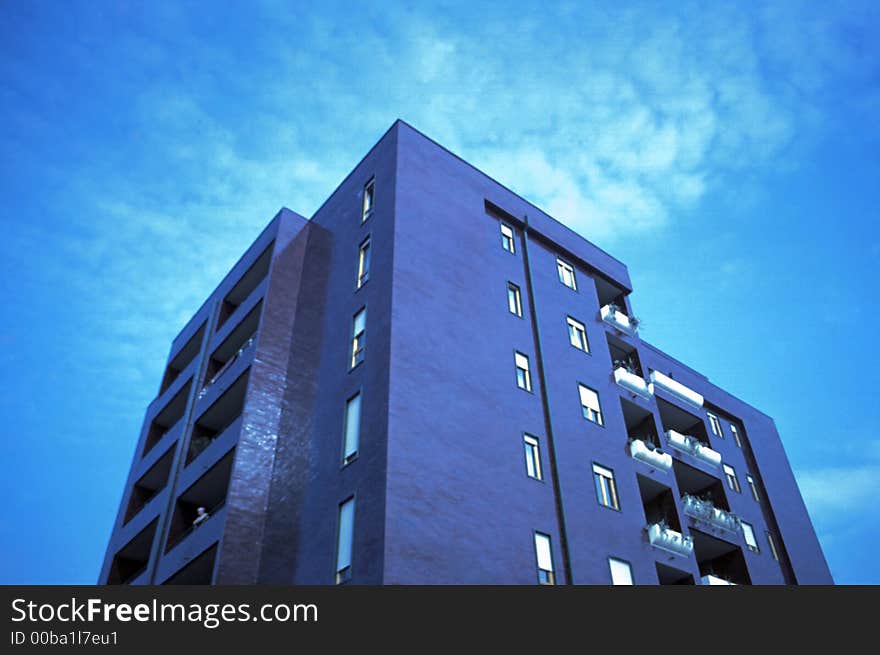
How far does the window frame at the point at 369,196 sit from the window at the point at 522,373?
25.1 ft

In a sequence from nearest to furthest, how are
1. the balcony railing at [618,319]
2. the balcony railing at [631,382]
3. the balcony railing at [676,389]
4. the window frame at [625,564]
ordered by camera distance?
the window frame at [625,564]
the balcony railing at [631,382]
the balcony railing at [618,319]
the balcony railing at [676,389]

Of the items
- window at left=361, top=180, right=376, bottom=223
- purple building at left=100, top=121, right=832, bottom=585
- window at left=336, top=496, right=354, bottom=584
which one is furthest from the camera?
window at left=361, top=180, right=376, bottom=223

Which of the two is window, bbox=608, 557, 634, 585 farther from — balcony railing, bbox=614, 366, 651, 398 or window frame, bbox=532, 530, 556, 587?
balcony railing, bbox=614, 366, 651, 398

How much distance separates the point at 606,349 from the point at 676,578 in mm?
9283

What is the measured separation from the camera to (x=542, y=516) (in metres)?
22.3

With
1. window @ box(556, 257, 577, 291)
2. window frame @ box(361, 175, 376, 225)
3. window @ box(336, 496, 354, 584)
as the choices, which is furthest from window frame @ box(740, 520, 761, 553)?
window frame @ box(361, 175, 376, 225)

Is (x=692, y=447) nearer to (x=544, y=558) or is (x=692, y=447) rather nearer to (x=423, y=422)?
(x=544, y=558)

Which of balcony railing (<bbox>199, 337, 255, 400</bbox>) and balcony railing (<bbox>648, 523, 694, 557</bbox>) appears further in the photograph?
balcony railing (<bbox>199, 337, 255, 400</bbox>)

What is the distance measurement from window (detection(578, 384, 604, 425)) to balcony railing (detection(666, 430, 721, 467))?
6722mm

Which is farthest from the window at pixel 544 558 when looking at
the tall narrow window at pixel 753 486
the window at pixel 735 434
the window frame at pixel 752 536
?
the window at pixel 735 434

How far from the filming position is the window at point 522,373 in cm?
2522

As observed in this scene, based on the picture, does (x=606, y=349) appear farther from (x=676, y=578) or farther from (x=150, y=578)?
(x=150, y=578)

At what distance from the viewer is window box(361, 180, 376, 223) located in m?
27.6

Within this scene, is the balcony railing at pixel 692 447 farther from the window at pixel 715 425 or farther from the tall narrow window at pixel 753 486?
the tall narrow window at pixel 753 486
